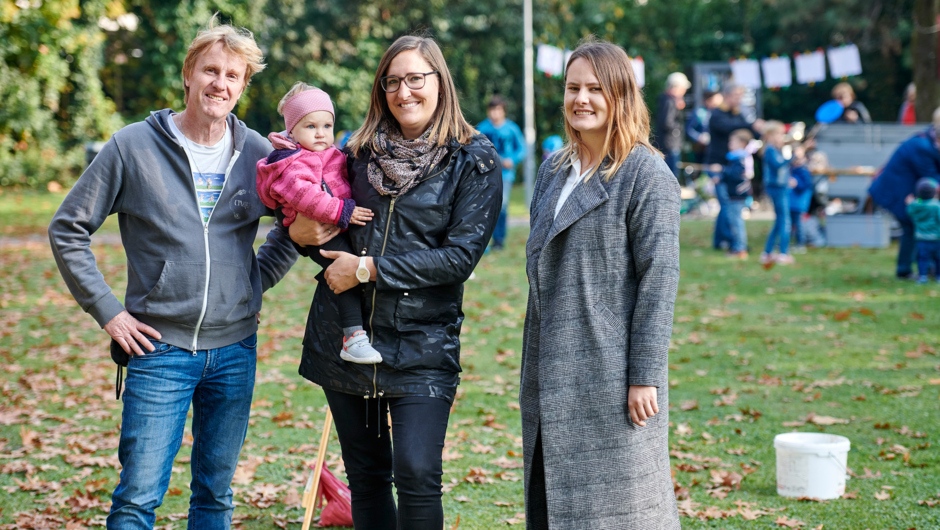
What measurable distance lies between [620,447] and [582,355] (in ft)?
1.02

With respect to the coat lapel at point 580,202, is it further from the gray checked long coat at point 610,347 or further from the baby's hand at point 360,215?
the baby's hand at point 360,215

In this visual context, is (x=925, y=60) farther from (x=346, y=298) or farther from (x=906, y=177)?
(x=346, y=298)

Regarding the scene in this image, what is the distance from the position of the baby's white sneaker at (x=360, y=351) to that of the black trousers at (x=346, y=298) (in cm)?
5

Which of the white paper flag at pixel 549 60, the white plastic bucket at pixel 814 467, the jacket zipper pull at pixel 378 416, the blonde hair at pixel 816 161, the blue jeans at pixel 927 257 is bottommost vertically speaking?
Result: the white plastic bucket at pixel 814 467

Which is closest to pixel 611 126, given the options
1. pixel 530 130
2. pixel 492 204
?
pixel 492 204

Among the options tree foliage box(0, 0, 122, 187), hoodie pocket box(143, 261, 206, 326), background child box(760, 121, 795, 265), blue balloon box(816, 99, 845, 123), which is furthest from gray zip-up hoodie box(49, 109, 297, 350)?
tree foliage box(0, 0, 122, 187)

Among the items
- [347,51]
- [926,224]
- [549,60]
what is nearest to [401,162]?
[926,224]

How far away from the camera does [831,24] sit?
28484 mm

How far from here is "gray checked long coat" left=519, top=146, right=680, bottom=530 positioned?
2.67 metres

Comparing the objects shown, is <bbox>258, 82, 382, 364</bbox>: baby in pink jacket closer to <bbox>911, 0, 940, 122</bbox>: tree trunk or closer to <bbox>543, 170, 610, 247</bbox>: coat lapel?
<bbox>543, 170, 610, 247</bbox>: coat lapel

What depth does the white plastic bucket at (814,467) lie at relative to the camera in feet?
14.6

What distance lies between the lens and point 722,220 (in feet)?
45.5

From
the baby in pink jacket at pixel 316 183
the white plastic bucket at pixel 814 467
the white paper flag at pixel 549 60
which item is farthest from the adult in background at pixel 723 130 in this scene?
the baby in pink jacket at pixel 316 183

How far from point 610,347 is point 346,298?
2.99ft
